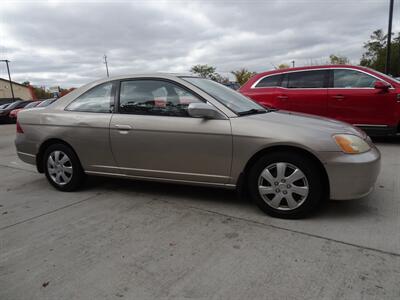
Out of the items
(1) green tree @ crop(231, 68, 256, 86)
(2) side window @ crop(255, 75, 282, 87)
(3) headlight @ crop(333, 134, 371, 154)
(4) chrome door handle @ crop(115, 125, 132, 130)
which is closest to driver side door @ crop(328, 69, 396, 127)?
(2) side window @ crop(255, 75, 282, 87)

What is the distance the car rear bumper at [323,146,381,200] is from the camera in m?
2.90

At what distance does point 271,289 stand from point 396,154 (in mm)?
4604

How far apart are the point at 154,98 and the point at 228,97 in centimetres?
84

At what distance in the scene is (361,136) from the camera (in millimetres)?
3219

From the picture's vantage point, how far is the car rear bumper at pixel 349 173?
290 centimetres

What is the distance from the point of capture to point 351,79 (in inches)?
257

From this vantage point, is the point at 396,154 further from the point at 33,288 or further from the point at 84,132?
the point at 33,288

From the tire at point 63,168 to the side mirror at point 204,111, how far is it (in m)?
1.80

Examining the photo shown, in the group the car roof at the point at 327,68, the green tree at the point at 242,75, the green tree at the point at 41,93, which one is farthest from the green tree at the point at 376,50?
the green tree at the point at 41,93

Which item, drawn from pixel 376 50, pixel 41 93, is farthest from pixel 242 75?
pixel 41 93

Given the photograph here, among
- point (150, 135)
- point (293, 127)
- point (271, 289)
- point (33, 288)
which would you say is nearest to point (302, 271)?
point (271, 289)

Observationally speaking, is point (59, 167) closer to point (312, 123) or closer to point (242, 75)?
point (312, 123)

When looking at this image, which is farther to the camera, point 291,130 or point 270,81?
point 270,81

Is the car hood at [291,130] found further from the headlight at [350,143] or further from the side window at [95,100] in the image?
the side window at [95,100]
